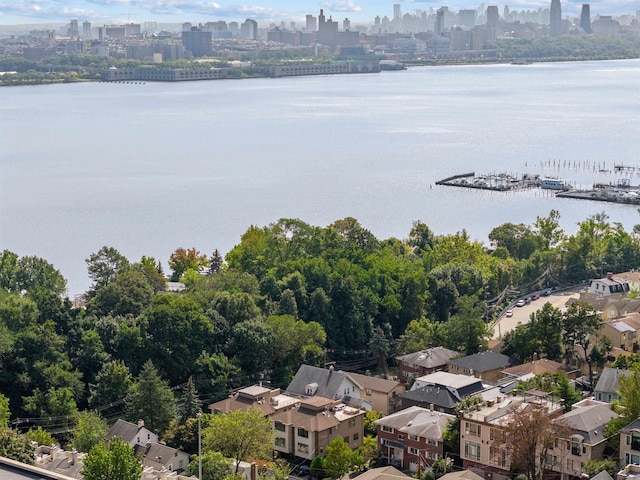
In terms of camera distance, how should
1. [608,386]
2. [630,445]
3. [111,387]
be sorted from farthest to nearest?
[111,387], [608,386], [630,445]

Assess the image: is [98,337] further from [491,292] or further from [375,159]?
[375,159]

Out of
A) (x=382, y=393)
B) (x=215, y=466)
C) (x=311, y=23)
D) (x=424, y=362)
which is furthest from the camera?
(x=311, y=23)

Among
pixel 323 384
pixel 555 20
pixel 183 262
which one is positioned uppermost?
pixel 555 20

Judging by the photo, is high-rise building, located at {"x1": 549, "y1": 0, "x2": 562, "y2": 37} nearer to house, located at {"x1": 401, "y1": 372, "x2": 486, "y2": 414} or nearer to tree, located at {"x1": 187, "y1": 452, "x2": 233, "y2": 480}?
house, located at {"x1": 401, "y1": 372, "x2": 486, "y2": 414}

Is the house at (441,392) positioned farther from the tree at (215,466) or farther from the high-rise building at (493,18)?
the high-rise building at (493,18)

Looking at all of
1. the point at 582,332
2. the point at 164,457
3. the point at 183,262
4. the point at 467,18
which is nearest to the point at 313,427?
the point at 164,457

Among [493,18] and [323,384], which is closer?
[323,384]

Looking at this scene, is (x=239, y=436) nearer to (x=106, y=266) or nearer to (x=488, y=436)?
(x=488, y=436)

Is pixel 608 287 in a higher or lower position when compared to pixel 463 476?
lower
